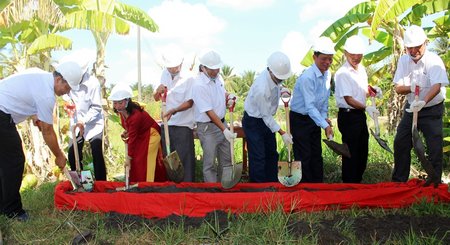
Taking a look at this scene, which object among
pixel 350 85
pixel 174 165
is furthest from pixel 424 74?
pixel 174 165

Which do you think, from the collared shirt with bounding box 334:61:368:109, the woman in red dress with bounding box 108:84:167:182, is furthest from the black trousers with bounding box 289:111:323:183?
the woman in red dress with bounding box 108:84:167:182

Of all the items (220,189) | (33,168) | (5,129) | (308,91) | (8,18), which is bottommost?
(33,168)

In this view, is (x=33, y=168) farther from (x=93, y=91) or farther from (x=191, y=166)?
(x=191, y=166)

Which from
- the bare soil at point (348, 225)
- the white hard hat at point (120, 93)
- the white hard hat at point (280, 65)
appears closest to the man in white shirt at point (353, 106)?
the white hard hat at point (280, 65)

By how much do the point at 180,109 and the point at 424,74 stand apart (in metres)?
2.55

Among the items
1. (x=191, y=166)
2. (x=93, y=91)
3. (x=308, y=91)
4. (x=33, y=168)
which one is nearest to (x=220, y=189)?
(x=191, y=166)

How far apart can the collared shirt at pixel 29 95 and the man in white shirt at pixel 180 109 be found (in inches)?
53.8

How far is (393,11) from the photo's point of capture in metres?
6.92

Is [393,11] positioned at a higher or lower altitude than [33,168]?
higher

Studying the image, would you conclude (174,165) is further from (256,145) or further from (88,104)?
(88,104)

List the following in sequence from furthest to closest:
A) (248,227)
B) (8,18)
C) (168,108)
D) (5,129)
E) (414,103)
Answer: (8,18)
(168,108)
(414,103)
(5,129)
(248,227)

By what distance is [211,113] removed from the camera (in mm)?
4629

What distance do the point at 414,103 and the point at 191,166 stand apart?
7.95 feet

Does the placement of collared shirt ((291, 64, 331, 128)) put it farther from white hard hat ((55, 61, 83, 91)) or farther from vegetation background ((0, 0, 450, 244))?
white hard hat ((55, 61, 83, 91))
